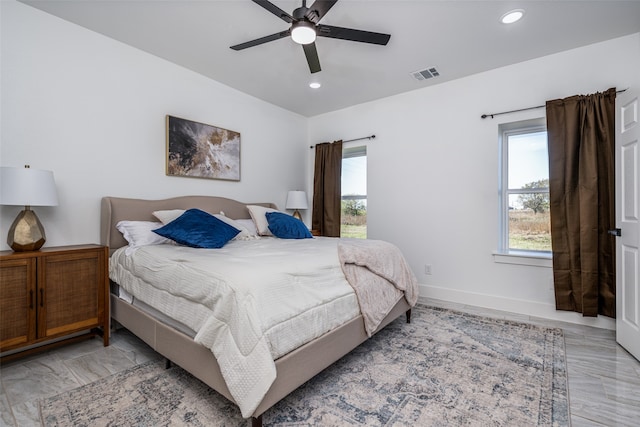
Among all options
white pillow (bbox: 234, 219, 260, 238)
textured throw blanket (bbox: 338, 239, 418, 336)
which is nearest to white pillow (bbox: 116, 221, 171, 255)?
white pillow (bbox: 234, 219, 260, 238)

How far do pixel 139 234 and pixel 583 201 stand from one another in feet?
13.1

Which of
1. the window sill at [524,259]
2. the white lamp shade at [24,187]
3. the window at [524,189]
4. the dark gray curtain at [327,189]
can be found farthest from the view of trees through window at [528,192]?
the white lamp shade at [24,187]

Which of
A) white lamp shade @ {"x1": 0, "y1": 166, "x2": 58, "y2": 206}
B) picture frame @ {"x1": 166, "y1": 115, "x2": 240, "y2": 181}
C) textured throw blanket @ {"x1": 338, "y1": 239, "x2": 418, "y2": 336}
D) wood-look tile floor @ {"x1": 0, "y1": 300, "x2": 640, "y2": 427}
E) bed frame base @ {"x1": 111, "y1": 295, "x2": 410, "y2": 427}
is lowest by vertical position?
wood-look tile floor @ {"x1": 0, "y1": 300, "x2": 640, "y2": 427}

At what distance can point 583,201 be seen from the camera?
2.66m

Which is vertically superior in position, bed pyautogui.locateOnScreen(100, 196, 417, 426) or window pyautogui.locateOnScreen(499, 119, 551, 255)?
window pyautogui.locateOnScreen(499, 119, 551, 255)

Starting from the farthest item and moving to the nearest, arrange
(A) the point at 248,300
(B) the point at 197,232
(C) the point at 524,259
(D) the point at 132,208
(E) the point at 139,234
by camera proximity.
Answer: (C) the point at 524,259 < (D) the point at 132,208 < (E) the point at 139,234 < (B) the point at 197,232 < (A) the point at 248,300

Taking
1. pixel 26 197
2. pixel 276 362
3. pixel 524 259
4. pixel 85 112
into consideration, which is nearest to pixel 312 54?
pixel 85 112

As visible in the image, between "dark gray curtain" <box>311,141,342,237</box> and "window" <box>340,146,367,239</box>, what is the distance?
0.69 feet

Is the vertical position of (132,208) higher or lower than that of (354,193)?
lower

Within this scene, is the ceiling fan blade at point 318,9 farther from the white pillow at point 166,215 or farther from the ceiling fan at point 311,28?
the white pillow at point 166,215

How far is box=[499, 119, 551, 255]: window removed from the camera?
125 inches

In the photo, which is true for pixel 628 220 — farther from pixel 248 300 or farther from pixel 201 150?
pixel 201 150

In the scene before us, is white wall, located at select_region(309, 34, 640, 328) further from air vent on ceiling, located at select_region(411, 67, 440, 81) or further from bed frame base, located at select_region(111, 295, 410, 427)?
bed frame base, located at select_region(111, 295, 410, 427)

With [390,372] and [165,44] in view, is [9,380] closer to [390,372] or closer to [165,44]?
[390,372]
